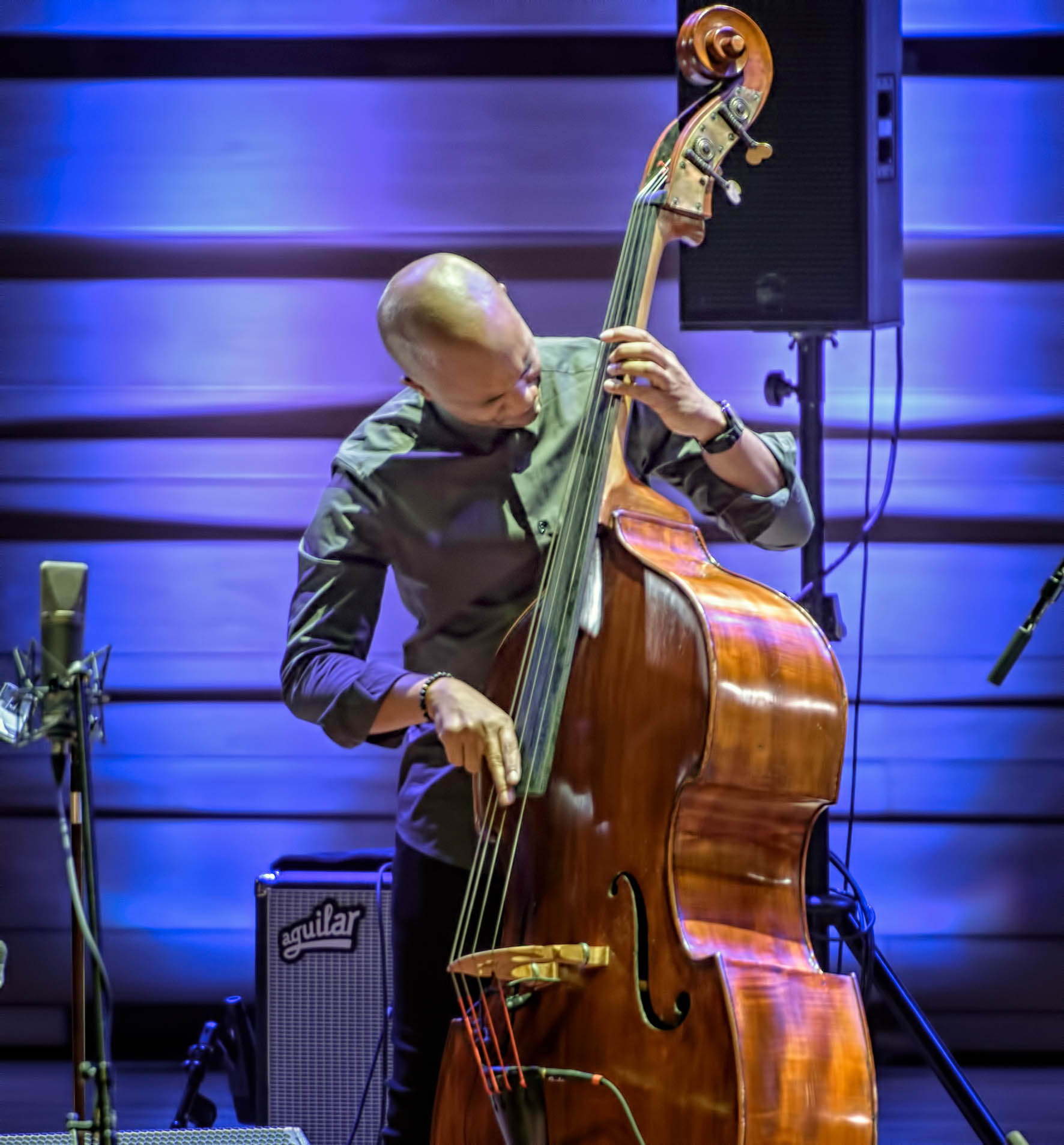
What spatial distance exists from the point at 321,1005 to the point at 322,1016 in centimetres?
2

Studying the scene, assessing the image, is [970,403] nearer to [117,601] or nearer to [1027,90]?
[1027,90]

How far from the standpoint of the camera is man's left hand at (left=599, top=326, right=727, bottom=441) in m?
1.47

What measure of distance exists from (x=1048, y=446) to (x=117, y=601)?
6.70ft

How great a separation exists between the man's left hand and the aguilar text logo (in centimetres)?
129

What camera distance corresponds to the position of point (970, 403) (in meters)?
3.10

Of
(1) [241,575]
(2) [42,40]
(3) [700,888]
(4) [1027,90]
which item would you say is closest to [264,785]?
(1) [241,575]

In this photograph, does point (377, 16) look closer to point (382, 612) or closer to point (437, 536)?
point (382, 612)

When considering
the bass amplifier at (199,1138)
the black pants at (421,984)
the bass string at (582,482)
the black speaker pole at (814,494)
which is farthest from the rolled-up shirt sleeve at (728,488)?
the bass amplifier at (199,1138)

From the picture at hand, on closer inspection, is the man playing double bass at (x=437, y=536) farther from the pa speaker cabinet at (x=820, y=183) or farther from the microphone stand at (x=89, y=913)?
the pa speaker cabinet at (x=820, y=183)

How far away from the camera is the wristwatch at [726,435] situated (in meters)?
1.59

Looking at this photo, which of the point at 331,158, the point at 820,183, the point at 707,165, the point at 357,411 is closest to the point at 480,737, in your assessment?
the point at 707,165

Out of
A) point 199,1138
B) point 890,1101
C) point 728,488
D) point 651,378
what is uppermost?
point 651,378

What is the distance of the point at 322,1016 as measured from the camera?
2.48 m

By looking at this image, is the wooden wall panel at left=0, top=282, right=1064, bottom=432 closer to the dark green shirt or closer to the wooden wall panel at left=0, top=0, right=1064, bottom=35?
the wooden wall panel at left=0, top=0, right=1064, bottom=35
